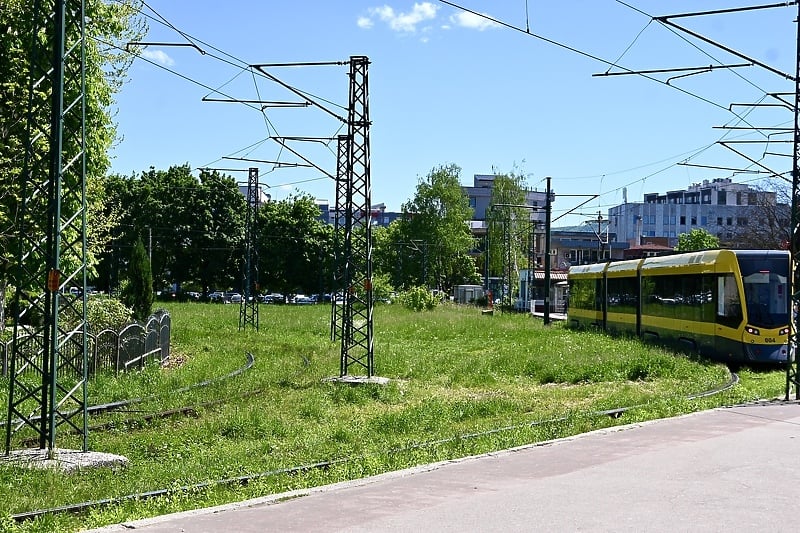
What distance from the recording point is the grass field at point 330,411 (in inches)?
412

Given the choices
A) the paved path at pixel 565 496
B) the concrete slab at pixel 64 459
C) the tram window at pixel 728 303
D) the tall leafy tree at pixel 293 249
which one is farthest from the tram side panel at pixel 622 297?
the tall leafy tree at pixel 293 249

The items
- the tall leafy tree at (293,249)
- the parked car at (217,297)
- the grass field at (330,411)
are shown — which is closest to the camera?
the grass field at (330,411)

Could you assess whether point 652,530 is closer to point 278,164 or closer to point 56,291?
point 56,291

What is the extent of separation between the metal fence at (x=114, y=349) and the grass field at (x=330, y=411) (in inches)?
28.0

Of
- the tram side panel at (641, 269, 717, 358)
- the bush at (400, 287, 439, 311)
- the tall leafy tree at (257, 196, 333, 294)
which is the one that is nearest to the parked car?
the tall leafy tree at (257, 196, 333, 294)

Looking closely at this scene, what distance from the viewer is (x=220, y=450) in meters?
13.9

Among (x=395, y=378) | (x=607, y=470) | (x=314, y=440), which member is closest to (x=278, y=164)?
(x=395, y=378)

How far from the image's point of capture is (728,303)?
988 inches

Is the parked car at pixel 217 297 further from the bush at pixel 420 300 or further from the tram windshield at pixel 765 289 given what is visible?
the tram windshield at pixel 765 289

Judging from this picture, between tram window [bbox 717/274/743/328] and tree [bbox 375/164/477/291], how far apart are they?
7258cm

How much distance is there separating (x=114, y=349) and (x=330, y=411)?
811cm

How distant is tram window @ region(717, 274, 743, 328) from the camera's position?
2481 centimetres

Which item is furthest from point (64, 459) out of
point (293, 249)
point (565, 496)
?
point (293, 249)

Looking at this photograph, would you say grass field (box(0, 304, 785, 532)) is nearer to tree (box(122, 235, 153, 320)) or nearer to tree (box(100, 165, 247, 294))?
tree (box(122, 235, 153, 320))
